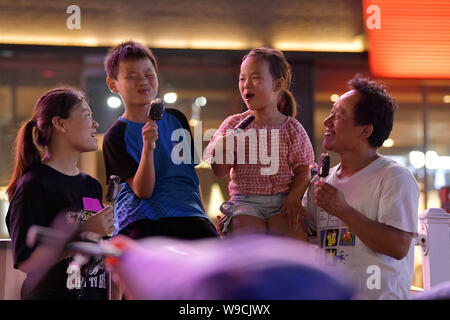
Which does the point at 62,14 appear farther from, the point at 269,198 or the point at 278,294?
the point at 278,294

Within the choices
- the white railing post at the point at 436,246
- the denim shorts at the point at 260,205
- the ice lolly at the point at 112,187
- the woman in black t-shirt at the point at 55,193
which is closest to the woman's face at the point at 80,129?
the woman in black t-shirt at the point at 55,193

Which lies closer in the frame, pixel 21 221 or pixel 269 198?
pixel 21 221

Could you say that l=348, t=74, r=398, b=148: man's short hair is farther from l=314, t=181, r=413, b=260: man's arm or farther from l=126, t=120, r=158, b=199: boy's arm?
l=126, t=120, r=158, b=199: boy's arm

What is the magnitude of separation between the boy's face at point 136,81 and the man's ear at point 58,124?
23cm

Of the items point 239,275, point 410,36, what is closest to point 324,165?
point 239,275

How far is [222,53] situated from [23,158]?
3968 millimetres

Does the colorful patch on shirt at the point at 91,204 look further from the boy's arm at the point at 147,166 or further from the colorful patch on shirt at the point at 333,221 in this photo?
the colorful patch on shirt at the point at 333,221

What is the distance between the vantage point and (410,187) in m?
2.02

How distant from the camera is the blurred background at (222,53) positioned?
532cm

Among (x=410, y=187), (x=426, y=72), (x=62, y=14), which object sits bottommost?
(x=410, y=187)

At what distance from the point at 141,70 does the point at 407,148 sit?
4.85 meters

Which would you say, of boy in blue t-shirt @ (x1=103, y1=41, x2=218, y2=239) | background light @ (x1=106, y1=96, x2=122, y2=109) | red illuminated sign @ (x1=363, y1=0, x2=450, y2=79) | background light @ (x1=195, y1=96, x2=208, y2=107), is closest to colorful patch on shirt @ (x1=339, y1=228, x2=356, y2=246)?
boy in blue t-shirt @ (x1=103, y1=41, x2=218, y2=239)
